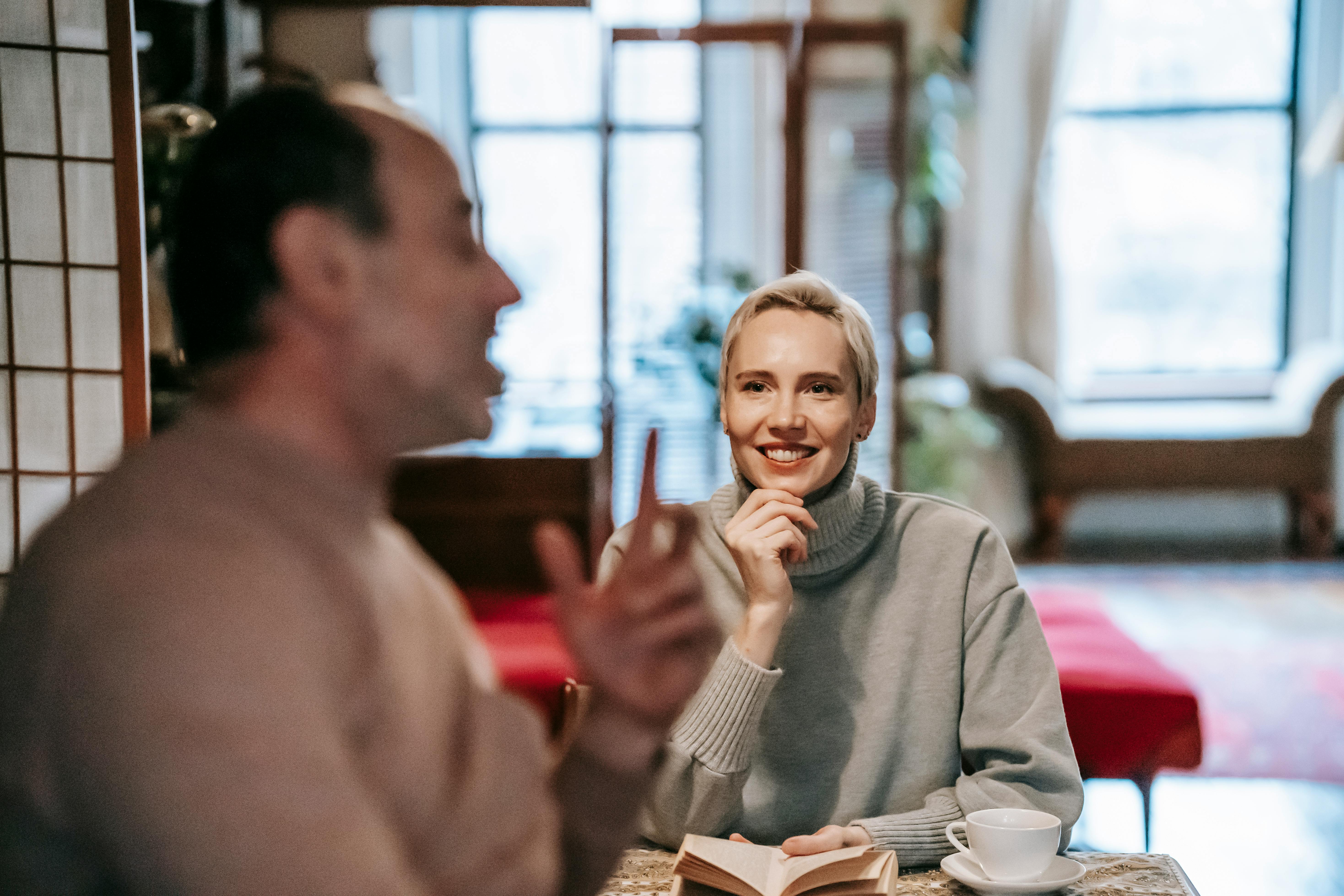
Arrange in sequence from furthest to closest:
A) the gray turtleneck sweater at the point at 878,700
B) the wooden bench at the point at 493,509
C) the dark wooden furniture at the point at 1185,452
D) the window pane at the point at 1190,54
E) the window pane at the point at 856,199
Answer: the window pane at the point at 1190,54 < the dark wooden furniture at the point at 1185,452 < the window pane at the point at 856,199 < the wooden bench at the point at 493,509 < the gray turtleneck sweater at the point at 878,700

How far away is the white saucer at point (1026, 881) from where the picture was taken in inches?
36.4

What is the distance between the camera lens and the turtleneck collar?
1.27m

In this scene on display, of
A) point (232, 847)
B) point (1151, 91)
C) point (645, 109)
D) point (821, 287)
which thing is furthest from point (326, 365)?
point (1151, 91)

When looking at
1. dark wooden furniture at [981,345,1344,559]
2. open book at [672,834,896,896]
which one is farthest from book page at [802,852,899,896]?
dark wooden furniture at [981,345,1344,559]

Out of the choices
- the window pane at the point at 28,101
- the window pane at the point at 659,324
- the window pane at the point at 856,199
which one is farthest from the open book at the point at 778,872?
the window pane at the point at 856,199

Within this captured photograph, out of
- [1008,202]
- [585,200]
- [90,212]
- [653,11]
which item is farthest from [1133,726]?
[653,11]

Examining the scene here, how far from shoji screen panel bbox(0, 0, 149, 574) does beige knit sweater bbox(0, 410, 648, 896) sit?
148 cm

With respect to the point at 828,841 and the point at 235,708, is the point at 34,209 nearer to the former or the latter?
the point at 828,841

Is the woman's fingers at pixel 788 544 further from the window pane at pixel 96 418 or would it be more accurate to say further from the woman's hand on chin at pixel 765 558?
the window pane at pixel 96 418

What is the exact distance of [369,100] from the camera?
0.40 metres

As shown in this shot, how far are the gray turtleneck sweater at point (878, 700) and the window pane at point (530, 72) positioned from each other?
13.8ft

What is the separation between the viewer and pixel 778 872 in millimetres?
946

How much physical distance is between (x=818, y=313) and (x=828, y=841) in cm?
59

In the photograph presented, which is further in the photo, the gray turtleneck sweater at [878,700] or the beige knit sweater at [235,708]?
the gray turtleneck sweater at [878,700]
